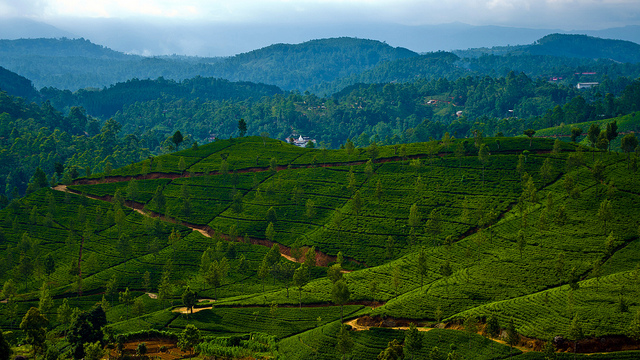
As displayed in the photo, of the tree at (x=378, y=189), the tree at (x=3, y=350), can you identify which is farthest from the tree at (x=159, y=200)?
the tree at (x=3, y=350)

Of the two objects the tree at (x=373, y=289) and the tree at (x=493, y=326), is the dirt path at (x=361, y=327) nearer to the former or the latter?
the tree at (x=373, y=289)

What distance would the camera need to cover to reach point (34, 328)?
53969 millimetres

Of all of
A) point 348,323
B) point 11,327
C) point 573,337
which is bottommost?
point 11,327

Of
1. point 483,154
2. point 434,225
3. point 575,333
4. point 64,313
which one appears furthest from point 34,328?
point 483,154

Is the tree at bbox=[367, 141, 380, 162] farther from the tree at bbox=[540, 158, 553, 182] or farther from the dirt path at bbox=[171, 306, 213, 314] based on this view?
the dirt path at bbox=[171, 306, 213, 314]

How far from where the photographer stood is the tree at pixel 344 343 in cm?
5144

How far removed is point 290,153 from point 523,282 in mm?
70751

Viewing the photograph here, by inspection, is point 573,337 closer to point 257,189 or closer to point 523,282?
point 523,282

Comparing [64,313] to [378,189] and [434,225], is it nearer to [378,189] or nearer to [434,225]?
[378,189]

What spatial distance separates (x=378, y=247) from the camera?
83.9 metres

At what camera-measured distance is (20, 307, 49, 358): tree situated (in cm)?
5347

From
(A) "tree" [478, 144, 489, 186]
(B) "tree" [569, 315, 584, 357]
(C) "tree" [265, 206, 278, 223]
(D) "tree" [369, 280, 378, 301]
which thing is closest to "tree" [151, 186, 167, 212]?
(C) "tree" [265, 206, 278, 223]

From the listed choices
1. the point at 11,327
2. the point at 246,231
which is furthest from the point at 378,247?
the point at 11,327

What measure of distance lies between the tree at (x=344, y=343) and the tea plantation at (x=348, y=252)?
0.21 meters
